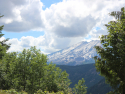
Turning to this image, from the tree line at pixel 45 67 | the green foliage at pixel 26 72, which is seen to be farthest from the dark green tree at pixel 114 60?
the green foliage at pixel 26 72

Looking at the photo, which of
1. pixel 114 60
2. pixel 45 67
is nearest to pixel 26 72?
pixel 45 67

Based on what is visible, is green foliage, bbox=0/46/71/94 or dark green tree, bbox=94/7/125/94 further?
green foliage, bbox=0/46/71/94

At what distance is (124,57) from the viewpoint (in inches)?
395

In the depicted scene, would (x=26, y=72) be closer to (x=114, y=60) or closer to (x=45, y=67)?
(x=45, y=67)

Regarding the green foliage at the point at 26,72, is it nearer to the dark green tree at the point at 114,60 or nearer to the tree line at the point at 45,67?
the tree line at the point at 45,67

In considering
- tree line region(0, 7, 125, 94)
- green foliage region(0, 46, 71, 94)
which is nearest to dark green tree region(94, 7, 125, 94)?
tree line region(0, 7, 125, 94)

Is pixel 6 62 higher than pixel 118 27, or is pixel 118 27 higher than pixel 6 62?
pixel 118 27

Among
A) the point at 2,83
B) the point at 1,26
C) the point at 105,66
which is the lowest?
the point at 2,83

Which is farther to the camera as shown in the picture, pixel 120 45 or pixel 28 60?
pixel 28 60

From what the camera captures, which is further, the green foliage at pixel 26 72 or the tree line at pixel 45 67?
the green foliage at pixel 26 72

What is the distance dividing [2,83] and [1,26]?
53.4 ft

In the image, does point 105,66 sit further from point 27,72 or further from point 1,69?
point 1,69

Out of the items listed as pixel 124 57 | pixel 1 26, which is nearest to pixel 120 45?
pixel 124 57

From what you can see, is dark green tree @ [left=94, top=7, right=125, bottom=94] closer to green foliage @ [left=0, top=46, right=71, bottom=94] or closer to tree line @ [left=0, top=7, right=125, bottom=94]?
tree line @ [left=0, top=7, right=125, bottom=94]
